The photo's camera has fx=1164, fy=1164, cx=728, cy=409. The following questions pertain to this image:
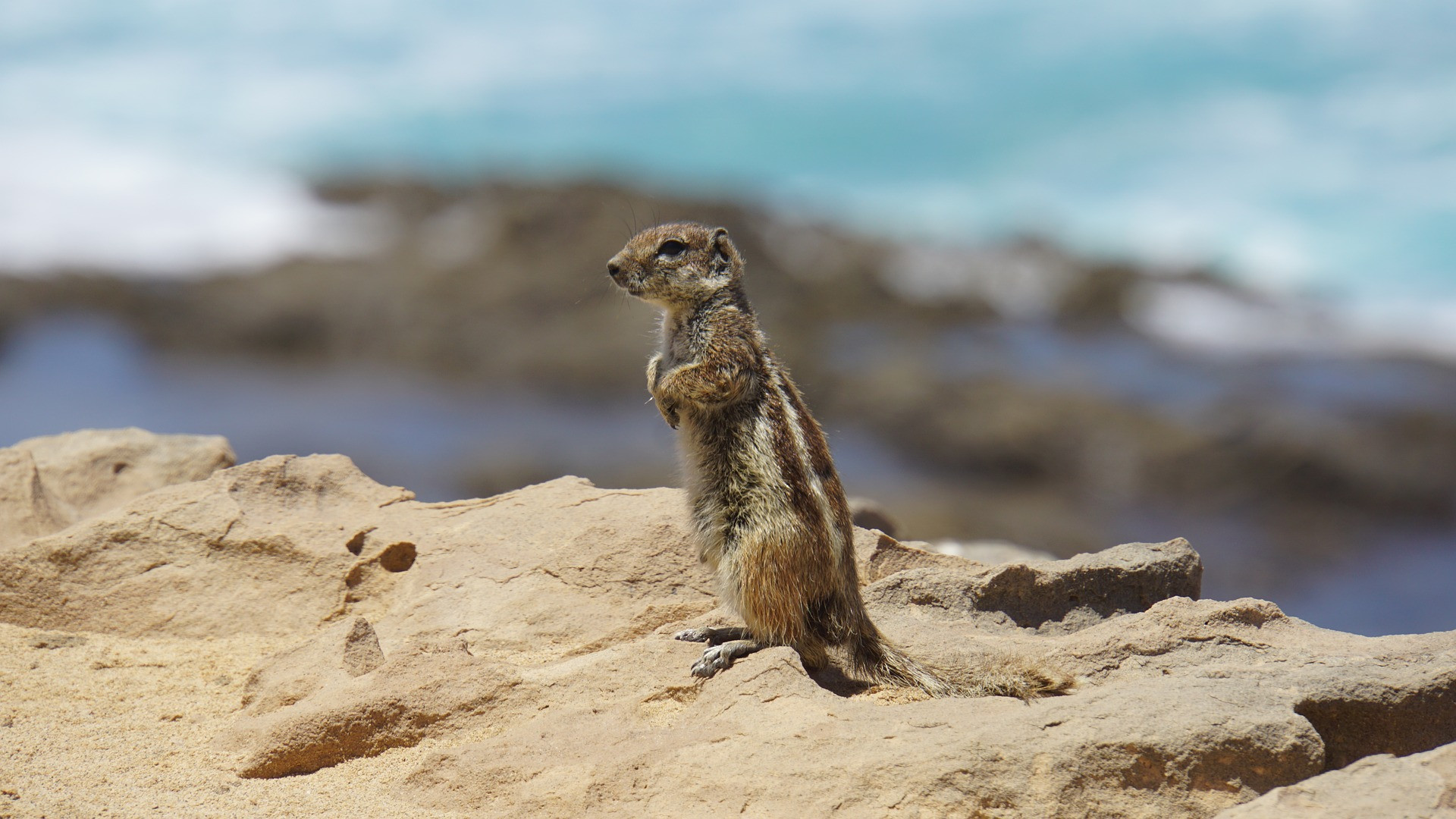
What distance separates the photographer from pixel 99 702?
4.64 meters

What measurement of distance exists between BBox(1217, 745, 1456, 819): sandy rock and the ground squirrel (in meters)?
1.14

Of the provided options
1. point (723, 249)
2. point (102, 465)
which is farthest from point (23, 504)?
point (723, 249)

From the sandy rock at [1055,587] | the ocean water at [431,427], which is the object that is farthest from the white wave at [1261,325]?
Result: the sandy rock at [1055,587]

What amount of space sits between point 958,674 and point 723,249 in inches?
86.1

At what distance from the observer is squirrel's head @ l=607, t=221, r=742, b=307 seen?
5.30 meters

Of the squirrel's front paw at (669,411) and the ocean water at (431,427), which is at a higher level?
the ocean water at (431,427)

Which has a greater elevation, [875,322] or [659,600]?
[875,322]

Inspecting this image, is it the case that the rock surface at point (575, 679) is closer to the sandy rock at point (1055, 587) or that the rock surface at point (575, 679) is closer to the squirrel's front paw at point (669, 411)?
the sandy rock at point (1055, 587)

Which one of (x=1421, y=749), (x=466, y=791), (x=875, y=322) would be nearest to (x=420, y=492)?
(x=875, y=322)

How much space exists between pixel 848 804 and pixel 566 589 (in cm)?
216

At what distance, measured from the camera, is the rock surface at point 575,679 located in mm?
3686

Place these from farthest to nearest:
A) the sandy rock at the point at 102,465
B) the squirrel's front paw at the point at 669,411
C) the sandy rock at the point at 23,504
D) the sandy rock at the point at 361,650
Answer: the sandy rock at the point at 102,465
the sandy rock at the point at 23,504
the squirrel's front paw at the point at 669,411
the sandy rock at the point at 361,650

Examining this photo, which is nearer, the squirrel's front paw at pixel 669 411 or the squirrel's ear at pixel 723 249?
the squirrel's front paw at pixel 669 411

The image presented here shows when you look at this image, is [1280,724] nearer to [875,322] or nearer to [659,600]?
[659,600]
